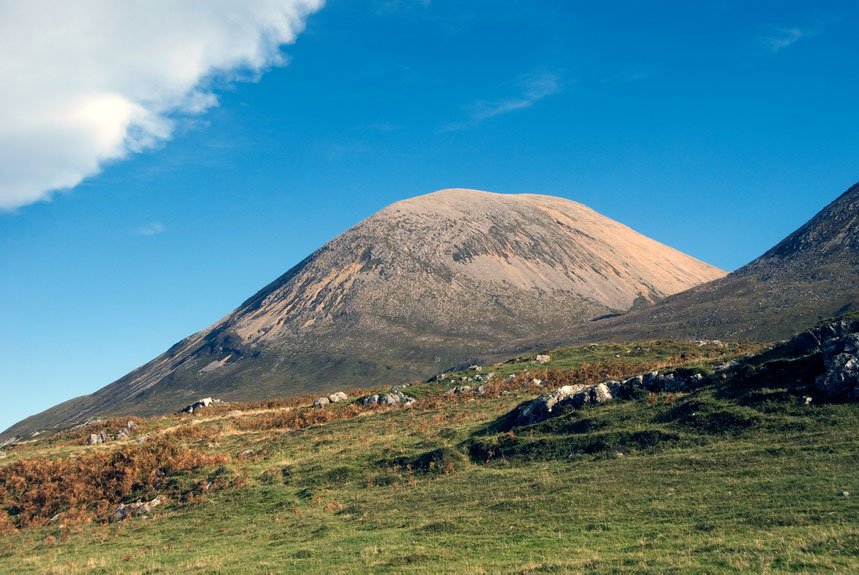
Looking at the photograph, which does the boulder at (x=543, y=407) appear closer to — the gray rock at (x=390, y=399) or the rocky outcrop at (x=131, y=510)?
the gray rock at (x=390, y=399)

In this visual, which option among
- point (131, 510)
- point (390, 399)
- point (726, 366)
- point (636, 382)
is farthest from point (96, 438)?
point (726, 366)

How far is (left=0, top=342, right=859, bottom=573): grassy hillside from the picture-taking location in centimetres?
2256

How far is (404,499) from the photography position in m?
34.6

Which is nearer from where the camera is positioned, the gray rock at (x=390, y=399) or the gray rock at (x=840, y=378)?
the gray rock at (x=840, y=378)

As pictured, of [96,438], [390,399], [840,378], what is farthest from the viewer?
[390,399]

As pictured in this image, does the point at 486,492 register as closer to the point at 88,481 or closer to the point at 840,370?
the point at 840,370

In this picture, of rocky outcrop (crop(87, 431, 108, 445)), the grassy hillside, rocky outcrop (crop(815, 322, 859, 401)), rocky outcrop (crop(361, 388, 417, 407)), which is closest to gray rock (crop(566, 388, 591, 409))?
the grassy hillside

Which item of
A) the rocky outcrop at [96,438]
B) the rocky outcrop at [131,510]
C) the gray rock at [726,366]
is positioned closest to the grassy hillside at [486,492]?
the gray rock at [726,366]

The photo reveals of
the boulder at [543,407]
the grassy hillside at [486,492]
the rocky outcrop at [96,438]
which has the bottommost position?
the grassy hillside at [486,492]

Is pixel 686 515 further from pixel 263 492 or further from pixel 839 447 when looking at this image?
pixel 263 492

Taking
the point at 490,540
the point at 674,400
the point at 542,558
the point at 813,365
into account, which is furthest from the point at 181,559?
the point at 813,365

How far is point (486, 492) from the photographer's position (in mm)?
32969

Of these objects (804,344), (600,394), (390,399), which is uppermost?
(390,399)

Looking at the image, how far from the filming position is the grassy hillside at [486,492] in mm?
22562
